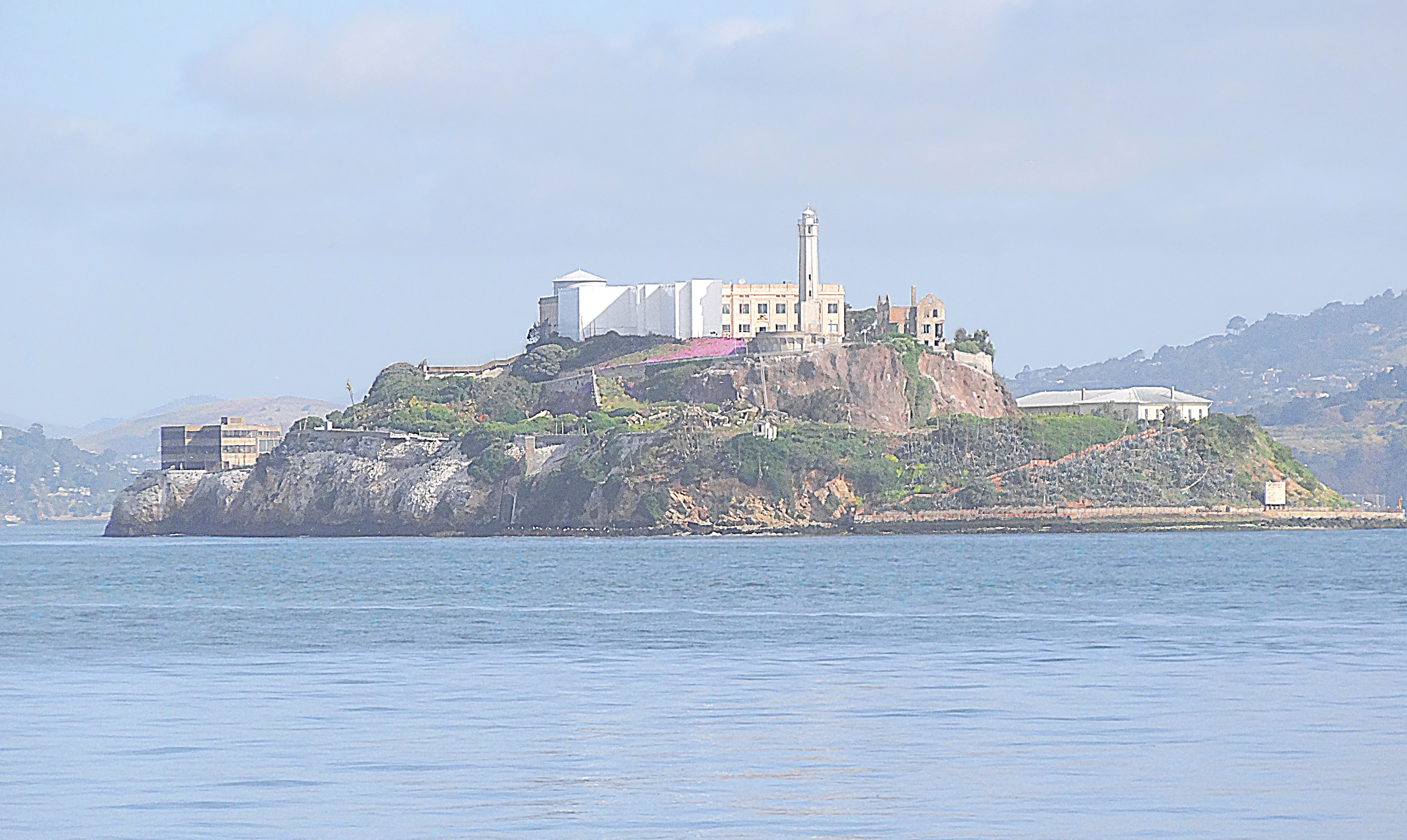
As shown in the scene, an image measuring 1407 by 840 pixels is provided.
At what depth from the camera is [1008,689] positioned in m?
28.4

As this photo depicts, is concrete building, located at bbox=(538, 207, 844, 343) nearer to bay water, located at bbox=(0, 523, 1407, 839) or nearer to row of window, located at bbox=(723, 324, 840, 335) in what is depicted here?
row of window, located at bbox=(723, 324, 840, 335)

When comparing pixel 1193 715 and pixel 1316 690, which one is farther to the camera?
pixel 1316 690

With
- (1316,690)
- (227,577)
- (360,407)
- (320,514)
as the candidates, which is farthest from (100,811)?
(360,407)

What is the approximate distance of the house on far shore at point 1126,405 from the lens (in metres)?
142

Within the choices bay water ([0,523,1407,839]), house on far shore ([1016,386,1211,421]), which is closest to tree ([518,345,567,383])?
house on far shore ([1016,386,1211,421])

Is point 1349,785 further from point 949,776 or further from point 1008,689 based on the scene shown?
point 1008,689

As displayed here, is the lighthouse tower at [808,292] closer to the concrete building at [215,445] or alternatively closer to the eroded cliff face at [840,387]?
the eroded cliff face at [840,387]

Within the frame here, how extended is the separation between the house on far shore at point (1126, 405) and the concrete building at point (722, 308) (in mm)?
17158

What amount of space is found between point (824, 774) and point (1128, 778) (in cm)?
288

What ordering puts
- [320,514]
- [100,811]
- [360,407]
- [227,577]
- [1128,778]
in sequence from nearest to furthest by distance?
[100,811], [1128,778], [227,577], [320,514], [360,407]

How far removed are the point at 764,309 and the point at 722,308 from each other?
125 inches

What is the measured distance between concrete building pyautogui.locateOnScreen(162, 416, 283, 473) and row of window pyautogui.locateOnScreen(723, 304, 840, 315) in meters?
48.3

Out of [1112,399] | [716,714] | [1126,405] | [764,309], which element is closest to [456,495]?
[764,309]

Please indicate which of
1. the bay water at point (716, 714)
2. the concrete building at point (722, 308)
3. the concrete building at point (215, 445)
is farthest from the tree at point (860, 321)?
the bay water at point (716, 714)
